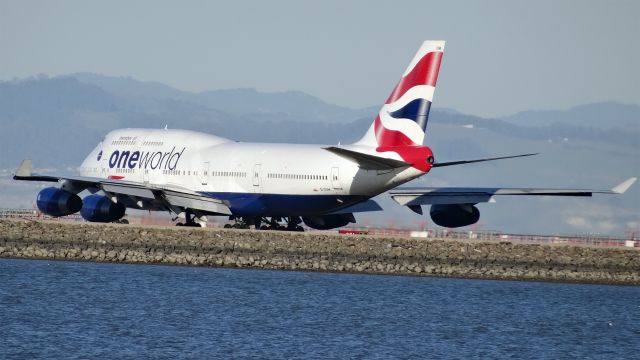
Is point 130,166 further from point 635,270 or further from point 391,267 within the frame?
point 635,270

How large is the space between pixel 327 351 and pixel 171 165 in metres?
37.0

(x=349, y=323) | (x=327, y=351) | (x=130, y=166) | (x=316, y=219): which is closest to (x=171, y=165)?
(x=130, y=166)

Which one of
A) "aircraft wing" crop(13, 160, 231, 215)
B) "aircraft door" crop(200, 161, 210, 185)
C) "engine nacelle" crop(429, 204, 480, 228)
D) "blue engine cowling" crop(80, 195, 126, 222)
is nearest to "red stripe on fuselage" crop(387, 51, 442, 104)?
"engine nacelle" crop(429, 204, 480, 228)

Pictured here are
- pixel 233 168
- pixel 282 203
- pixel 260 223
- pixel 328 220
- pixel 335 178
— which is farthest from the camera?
pixel 328 220

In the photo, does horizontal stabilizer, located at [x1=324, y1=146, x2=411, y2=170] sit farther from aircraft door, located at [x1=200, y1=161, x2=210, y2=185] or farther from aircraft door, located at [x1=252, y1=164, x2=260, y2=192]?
aircraft door, located at [x1=200, y1=161, x2=210, y2=185]

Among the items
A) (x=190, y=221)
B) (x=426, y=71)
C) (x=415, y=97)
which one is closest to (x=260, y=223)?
(x=190, y=221)

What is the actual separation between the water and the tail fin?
7.29 meters

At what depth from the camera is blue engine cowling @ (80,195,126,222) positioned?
7969 cm

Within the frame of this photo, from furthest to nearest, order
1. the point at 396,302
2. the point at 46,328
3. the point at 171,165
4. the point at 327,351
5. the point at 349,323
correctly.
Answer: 1. the point at 171,165
2. the point at 396,302
3. the point at 349,323
4. the point at 46,328
5. the point at 327,351

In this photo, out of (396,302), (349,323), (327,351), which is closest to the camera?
(327,351)

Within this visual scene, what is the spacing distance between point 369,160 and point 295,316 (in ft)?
48.9

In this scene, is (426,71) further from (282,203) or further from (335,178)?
(282,203)

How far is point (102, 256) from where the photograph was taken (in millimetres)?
75562

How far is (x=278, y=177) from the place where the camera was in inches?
3086
